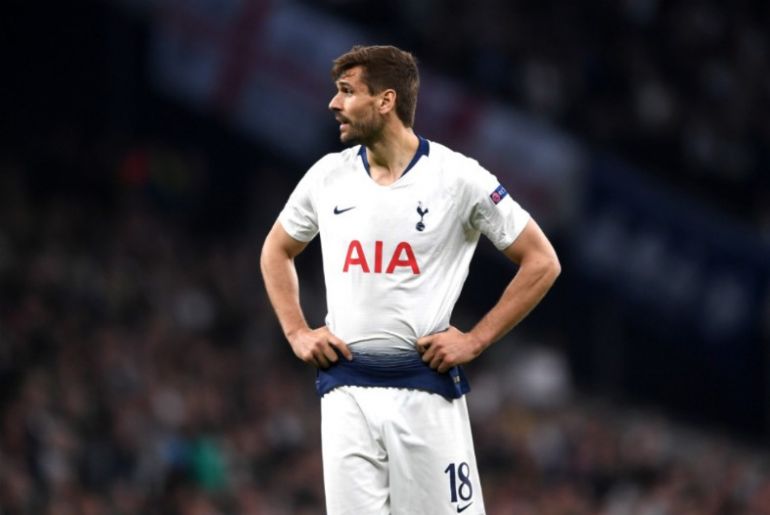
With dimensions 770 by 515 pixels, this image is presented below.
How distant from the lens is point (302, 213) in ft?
20.4

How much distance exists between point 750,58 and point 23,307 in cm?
1298

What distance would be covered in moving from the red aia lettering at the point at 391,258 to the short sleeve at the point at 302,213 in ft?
1.00

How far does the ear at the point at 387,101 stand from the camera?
5977mm

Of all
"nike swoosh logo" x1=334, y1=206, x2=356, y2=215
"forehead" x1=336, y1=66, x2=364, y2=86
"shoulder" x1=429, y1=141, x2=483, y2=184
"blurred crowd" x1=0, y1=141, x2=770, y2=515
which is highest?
"forehead" x1=336, y1=66, x2=364, y2=86

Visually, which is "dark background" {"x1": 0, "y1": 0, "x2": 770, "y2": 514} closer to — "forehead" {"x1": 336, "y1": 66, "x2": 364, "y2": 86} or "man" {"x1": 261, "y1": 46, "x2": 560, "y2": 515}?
"man" {"x1": 261, "y1": 46, "x2": 560, "y2": 515}

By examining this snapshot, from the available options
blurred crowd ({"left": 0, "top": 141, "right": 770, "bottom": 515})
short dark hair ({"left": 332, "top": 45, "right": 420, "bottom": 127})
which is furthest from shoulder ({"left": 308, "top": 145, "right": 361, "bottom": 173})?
blurred crowd ({"left": 0, "top": 141, "right": 770, "bottom": 515})

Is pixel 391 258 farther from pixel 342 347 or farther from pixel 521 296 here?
pixel 521 296

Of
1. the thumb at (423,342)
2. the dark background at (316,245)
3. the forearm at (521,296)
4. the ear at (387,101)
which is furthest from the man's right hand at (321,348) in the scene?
the dark background at (316,245)

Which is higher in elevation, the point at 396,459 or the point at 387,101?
the point at 387,101

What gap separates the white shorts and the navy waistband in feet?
0.09

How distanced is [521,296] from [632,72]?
1632 cm

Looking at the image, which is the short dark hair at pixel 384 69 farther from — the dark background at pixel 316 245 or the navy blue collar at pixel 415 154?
the dark background at pixel 316 245

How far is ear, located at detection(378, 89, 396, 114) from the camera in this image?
19.6ft

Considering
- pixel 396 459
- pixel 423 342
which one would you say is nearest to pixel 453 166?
pixel 423 342
